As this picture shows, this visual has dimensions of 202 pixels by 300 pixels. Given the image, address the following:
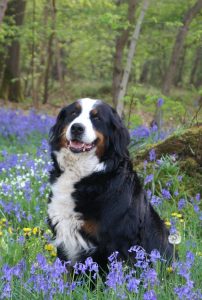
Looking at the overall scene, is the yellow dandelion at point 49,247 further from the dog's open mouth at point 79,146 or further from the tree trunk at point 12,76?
the tree trunk at point 12,76

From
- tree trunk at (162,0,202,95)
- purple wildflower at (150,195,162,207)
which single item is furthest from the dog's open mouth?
tree trunk at (162,0,202,95)

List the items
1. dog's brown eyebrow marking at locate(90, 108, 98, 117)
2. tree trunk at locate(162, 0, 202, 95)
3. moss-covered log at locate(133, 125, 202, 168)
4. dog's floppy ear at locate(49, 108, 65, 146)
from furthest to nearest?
tree trunk at locate(162, 0, 202, 95) < moss-covered log at locate(133, 125, 202, 168) < dog's floppy ear at locate(49, 108, 65, 146) < dog's brown eyebrow marking at locate(90, 108, 98, 117)

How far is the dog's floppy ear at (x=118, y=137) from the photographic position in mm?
3742

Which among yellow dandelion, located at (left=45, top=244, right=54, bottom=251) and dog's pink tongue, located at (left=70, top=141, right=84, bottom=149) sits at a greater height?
A: dog's pink tongue, located at (left=70, top=141, right=84, bottom=149)

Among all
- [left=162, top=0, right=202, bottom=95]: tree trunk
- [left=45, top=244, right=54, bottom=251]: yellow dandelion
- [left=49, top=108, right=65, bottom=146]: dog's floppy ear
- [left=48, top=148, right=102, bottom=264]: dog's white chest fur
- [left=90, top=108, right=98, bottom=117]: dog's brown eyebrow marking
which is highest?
[left=162, top=0, right=202, bottom=95]: tree trunk

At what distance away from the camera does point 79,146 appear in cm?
366

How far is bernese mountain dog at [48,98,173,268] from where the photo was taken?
3490mm

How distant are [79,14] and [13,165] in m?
9.36

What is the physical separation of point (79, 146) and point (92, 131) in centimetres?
15

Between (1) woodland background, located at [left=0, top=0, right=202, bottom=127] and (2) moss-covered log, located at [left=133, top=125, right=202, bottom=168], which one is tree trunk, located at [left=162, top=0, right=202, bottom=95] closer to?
(1) woodland background, located at [left=0, top=0, right=202, bottom=127]

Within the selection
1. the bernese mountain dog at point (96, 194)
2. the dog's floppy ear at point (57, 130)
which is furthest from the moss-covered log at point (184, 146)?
the dog's floppy ear at point (57, 130)

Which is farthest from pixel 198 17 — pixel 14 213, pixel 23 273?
pixel 23 273

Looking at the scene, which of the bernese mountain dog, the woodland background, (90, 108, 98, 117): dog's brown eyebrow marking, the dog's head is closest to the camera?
the bernese mountain dog

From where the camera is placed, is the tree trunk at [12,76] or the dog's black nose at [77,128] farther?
the tree trunk at [12,76]
